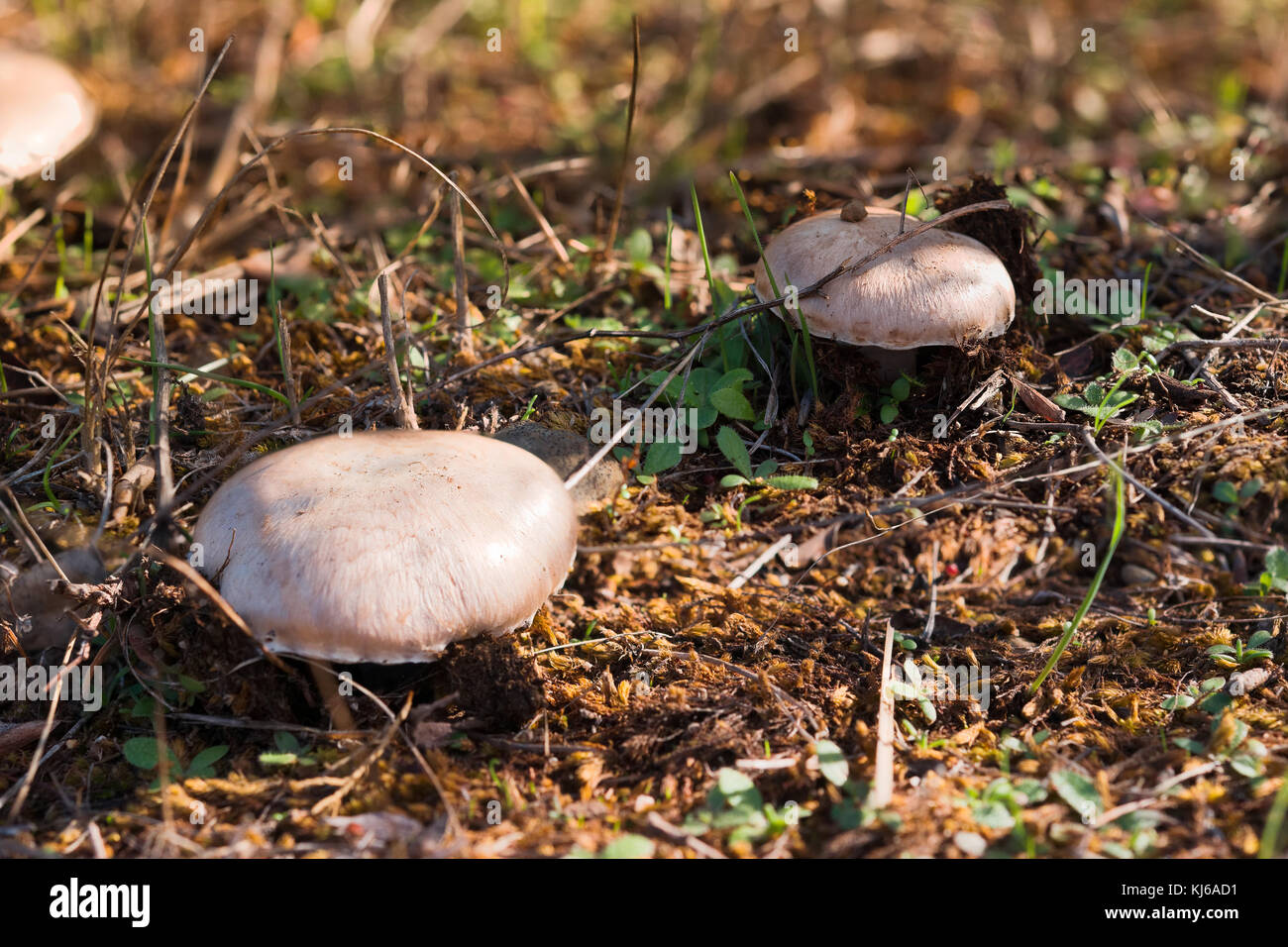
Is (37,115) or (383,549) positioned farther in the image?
(37,115)

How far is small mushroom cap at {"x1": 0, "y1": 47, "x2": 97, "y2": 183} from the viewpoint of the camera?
4289 millimetres

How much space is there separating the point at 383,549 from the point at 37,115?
11.0ft

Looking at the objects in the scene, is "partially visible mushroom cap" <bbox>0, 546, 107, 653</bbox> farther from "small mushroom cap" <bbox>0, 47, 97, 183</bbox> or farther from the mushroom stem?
the mushroom stem

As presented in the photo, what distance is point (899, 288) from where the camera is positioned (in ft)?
9.99

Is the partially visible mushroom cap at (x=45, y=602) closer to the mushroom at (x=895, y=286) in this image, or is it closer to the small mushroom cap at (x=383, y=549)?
the small mushroom cap at (x=383, y=549)

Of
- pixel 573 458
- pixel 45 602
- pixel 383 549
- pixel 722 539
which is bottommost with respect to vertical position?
pixel 45 602

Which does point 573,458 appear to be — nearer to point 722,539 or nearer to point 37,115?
point 722,539

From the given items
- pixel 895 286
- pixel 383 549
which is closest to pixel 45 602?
pixel 383 549

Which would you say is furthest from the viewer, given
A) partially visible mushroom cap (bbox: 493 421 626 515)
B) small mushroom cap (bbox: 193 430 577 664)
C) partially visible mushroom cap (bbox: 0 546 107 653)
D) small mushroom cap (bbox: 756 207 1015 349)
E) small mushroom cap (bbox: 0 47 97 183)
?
small mushroom cap (bbox: 0 47 97 183)

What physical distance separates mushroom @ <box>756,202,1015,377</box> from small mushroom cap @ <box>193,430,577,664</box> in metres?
1.07

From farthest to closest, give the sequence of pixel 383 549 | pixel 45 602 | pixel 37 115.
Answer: pixel 37 115 → pixel 45 602 → pixel 383 549

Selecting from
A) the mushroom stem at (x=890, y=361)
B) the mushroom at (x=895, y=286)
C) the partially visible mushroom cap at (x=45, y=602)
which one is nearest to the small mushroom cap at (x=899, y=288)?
the mushroom at (x=895, y=286)

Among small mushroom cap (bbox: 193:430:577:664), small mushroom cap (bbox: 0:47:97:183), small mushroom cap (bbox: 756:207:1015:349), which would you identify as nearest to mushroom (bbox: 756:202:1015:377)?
small mushroom cap (bbox: 756:207:1015:349)
